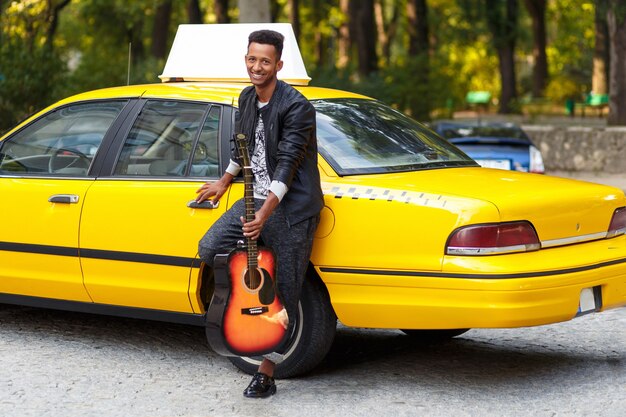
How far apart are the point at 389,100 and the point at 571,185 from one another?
2139 centimetres

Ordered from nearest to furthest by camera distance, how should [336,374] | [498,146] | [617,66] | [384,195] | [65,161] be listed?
[384,195]
[336,374]
[65,161]
[498,146]
[617,66]

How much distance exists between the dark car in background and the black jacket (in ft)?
26.5

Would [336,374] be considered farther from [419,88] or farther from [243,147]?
[419,88]

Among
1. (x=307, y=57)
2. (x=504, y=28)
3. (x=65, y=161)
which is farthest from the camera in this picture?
(x=504, y=28)

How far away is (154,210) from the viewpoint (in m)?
6.35

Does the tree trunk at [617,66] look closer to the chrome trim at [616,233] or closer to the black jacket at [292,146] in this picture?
the chrome trim at [616,233]

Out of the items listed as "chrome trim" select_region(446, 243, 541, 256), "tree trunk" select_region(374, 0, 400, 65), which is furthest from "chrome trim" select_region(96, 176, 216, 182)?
"tree trunk" select_region(374, 0, 400, 65)

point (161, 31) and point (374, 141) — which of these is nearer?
point (374, 141)

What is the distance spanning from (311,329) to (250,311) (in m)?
0.41

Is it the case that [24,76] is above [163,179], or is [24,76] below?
below

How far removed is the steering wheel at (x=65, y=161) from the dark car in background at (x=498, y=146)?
7.34 m

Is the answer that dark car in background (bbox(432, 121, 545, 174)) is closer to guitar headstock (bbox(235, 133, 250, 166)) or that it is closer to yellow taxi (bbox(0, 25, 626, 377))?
yellow taxi (bbox(0, 25, 626, 377))

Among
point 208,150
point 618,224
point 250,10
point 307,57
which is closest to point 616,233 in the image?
point 618,224

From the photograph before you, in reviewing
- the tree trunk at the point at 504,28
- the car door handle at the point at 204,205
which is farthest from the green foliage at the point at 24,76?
the tree trunk at the point at 504,28
